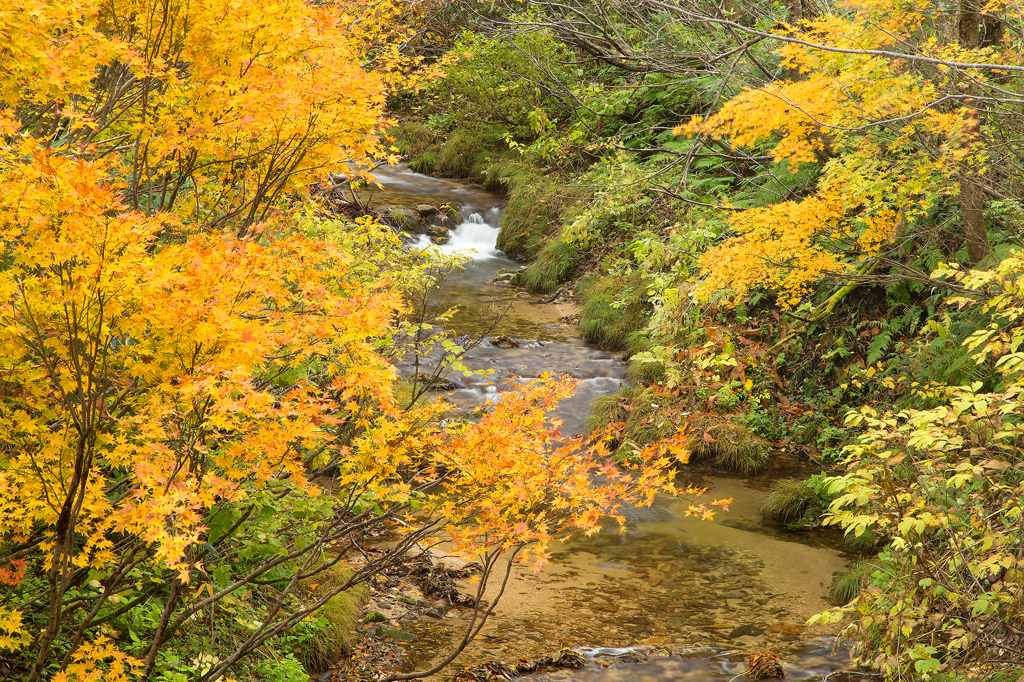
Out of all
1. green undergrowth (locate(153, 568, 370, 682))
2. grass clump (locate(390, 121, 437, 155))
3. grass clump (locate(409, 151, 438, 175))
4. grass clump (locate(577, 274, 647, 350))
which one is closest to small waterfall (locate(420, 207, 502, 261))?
grass clump (locate(409, 151, 438, 175))

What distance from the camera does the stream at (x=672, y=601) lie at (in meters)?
5.20

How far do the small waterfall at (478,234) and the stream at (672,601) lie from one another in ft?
19.4

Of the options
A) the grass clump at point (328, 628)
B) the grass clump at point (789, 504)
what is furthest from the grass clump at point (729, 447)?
the grass clump at point (328, 628)

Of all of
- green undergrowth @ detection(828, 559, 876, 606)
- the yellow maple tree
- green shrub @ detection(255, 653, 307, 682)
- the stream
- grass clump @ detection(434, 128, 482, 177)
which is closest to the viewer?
green shrub @ detection(255, 653, 307, 682)

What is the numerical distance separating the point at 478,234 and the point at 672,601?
10272mm

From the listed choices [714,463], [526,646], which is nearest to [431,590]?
[526,646]

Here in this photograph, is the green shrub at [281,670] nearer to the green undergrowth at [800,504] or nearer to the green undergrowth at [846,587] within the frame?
the green undergrowth at [846,587]

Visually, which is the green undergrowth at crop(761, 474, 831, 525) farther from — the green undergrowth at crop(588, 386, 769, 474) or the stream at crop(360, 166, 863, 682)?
the green undergrowth at crop(588, 386, 769, 474)

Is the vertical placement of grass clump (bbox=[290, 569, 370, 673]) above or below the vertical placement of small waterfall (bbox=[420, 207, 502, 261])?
below

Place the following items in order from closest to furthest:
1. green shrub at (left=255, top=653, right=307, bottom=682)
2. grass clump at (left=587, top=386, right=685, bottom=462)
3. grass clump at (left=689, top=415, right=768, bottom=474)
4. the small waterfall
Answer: green shrub at (left=255, top=653, right=307, bottom=682), grass clump at (left=689, top=415, right=768, bottom=474), grass clump at (left=587, top=386, right=685, bottom=462), the small waterfall

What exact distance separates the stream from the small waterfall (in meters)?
5.90

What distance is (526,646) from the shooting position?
17.6ft

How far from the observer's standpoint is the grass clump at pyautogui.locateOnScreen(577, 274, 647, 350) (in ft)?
37.0

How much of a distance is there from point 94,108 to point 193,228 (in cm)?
81
